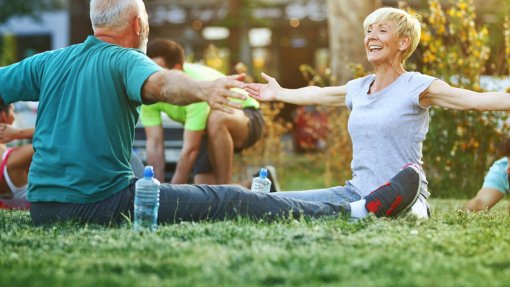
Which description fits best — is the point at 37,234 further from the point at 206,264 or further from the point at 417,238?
the point at 417,238

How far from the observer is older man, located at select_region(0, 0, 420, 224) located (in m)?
5.25

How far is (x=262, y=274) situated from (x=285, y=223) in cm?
156

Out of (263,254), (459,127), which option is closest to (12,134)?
(263,254)

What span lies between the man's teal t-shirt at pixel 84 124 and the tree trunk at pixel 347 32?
770cm

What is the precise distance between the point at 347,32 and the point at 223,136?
4.68 m

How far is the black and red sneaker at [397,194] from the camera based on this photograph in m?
5.46

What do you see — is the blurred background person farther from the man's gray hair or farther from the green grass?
the man's gray hair

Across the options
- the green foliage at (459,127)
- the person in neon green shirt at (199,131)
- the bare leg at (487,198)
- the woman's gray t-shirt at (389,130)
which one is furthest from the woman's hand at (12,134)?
the green foliage at (459,127)

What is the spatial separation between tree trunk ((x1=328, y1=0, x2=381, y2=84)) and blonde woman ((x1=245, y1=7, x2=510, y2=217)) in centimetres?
667

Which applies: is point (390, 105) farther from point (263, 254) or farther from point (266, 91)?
point (263, 254)

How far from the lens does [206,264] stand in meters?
4.00

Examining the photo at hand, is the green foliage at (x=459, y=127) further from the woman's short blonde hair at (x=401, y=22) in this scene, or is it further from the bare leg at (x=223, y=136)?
the woman's short blonde hair at (x=401, y=22)

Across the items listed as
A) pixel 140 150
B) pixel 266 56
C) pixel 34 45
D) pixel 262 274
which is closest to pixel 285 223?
pixel 262 274

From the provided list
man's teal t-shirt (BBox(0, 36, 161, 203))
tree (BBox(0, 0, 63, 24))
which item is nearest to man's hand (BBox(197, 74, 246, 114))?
man's teal t-shirt (BBox(0, 36, 161, 203))
